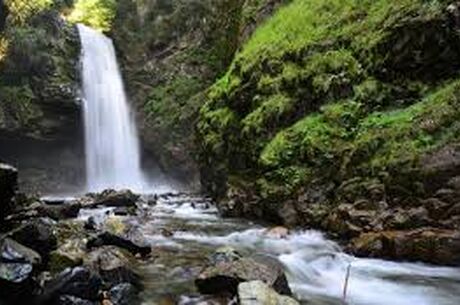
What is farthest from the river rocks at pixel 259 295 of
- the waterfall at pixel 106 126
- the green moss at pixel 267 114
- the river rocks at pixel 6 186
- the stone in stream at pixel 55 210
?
the waterfall at pixel 106 126

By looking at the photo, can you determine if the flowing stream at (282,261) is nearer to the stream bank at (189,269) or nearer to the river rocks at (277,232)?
the stream bank at (189,269)

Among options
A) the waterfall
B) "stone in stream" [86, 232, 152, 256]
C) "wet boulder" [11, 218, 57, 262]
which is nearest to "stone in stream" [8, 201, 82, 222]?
"stone in stream" [86, 232, 152, 256]

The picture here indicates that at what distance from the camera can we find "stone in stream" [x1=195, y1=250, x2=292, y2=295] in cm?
685

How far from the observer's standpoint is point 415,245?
29.3 ft

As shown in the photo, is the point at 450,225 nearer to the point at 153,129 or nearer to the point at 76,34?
the point at 153,129

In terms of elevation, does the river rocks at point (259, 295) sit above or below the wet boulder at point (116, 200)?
below

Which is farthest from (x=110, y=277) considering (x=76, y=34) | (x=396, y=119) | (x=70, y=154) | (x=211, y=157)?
(x=76, y=34)

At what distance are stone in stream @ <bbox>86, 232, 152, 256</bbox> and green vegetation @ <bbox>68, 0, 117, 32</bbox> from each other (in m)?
Result: 23.5

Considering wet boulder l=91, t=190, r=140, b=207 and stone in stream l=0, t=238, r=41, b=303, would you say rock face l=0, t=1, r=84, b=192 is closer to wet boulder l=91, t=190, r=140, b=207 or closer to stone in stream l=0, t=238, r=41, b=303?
wet boulder l=91, t=190, r=140, b=207

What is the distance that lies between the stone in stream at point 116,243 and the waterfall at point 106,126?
18.5 metres

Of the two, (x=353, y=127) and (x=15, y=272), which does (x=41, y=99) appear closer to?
(x=353, y=127)

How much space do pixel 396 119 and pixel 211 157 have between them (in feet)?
22.4

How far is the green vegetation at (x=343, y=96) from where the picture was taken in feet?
34.6

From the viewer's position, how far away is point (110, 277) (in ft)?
23.4
